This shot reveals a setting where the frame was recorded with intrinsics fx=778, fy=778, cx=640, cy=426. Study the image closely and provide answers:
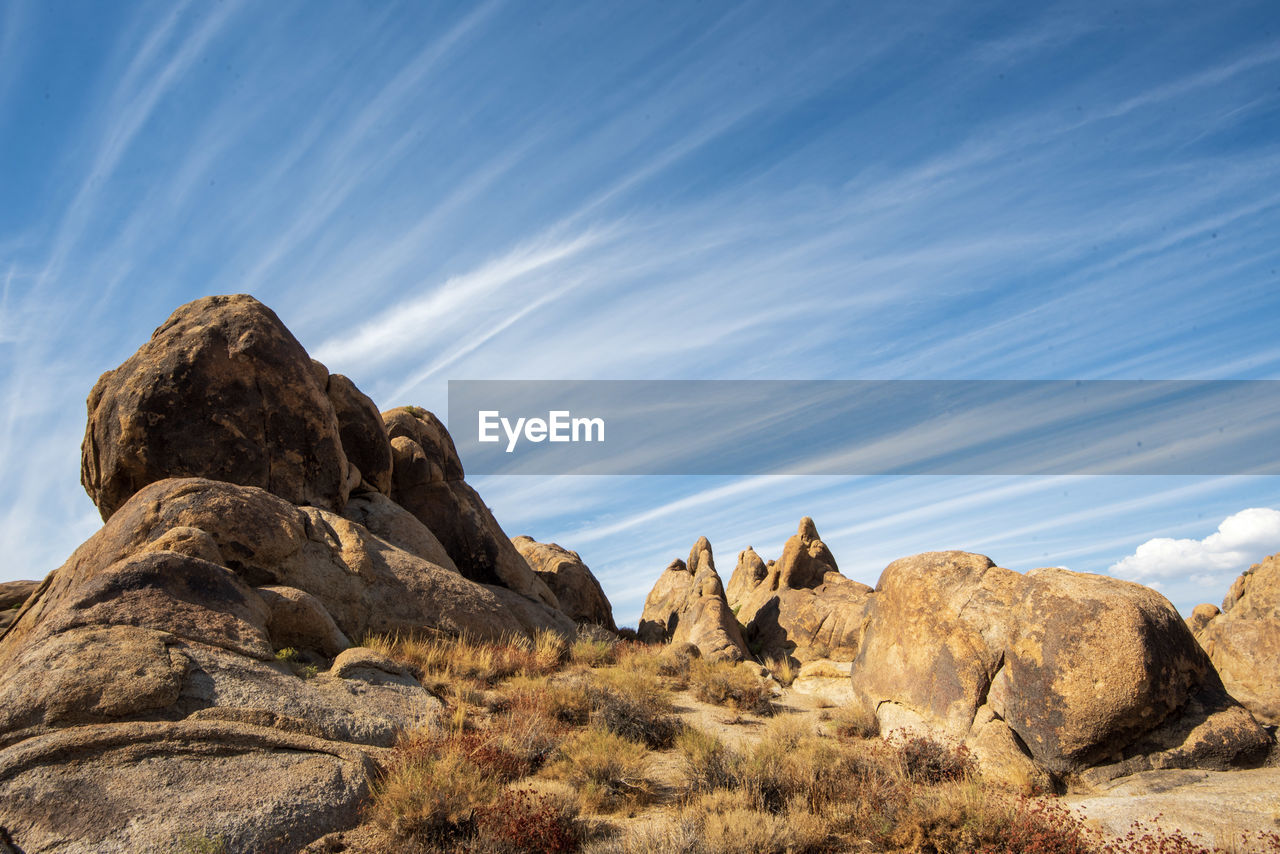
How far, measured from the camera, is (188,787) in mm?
6602

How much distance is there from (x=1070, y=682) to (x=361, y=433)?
1802 centimetres

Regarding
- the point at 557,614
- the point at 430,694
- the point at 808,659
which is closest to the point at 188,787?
the point at 430,694

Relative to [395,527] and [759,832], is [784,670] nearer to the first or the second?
[395,527]

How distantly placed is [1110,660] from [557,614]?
1536 centimetres

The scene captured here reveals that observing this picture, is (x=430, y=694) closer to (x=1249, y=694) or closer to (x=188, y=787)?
(x=188, y=787)

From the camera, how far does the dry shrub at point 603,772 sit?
8203 millimetres

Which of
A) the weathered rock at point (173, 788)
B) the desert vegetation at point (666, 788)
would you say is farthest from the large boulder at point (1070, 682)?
the weathered rock at point (173, 788)

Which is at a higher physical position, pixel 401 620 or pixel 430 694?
pixel 401 620

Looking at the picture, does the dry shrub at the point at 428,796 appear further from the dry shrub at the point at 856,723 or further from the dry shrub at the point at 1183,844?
the dry shrub at the point at 856,723

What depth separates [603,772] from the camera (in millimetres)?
8594

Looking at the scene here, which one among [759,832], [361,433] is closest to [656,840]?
[759,832]

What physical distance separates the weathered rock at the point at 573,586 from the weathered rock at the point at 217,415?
1142 cm

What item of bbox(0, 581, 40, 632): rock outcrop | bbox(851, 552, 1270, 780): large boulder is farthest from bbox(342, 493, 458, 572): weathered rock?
bbox(851, 552, 1270, 780): large boulder

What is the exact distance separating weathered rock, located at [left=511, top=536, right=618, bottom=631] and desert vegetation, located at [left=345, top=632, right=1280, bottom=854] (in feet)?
51.1
